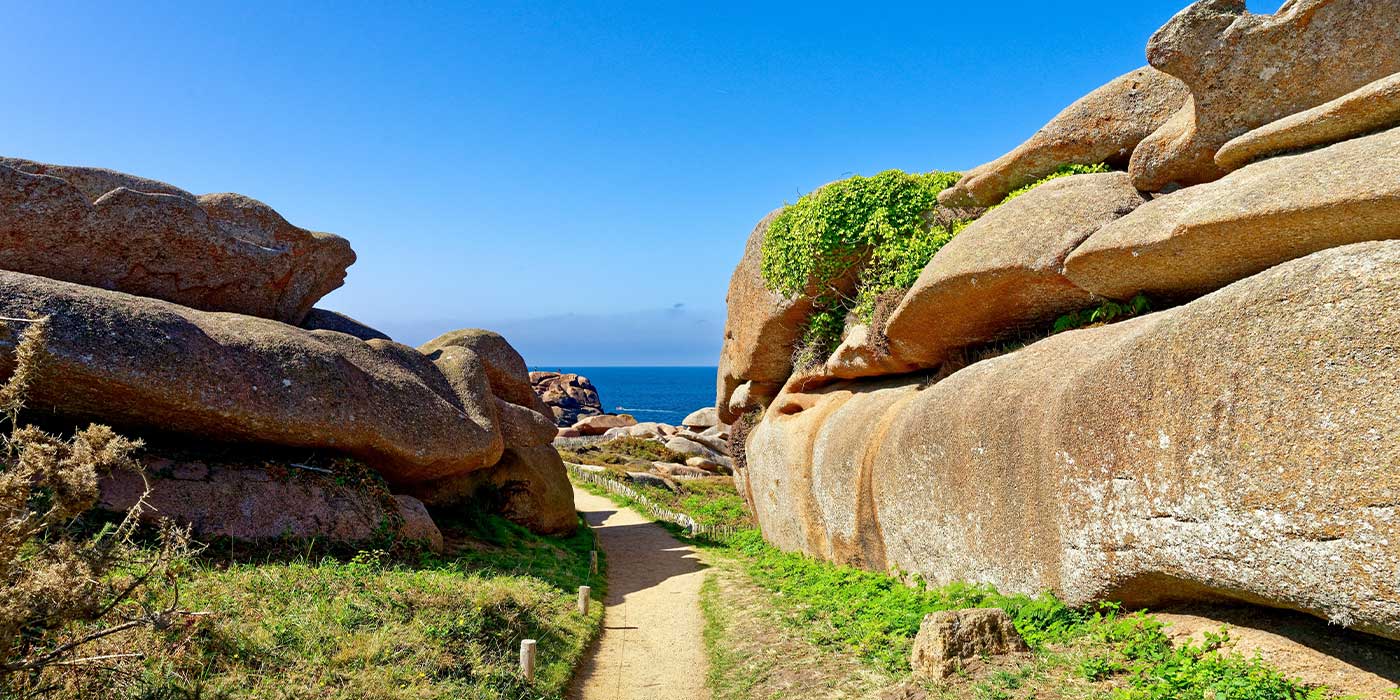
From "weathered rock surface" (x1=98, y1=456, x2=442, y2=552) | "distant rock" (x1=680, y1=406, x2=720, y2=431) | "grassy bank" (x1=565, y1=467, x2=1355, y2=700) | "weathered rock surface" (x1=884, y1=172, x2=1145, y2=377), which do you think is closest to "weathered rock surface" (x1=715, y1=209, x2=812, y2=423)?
"weathered rock surface" (x1=884, y1=172, x2=1145, y2=377)

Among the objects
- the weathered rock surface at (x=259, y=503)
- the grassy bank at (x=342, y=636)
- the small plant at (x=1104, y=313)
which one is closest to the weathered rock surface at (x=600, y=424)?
the weathered rock surface at (x=259, y=503)

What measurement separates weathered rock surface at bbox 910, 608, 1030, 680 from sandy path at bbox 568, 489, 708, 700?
11.5 ft

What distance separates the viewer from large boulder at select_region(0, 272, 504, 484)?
40.3ft

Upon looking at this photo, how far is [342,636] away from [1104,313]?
11.8 m

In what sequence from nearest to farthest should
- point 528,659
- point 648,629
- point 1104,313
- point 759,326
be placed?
1. point 528,659
2. point 1104,313
3. point 648,629
4. point 759,326

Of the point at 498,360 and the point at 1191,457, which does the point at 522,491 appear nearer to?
the point at 498,360

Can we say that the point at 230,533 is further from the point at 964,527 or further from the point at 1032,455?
the point at 1032,455

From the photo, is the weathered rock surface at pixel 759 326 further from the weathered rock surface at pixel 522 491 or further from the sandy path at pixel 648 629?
→ the weathered rock surface at pixel 522 491

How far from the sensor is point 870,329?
16594 millimetres

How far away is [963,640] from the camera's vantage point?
8594 millimetres

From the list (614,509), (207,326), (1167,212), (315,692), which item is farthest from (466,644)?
(614,509)

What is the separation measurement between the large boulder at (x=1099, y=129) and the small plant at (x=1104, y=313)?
3927mm

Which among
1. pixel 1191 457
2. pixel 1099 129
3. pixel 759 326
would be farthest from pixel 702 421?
pixel 1191 457

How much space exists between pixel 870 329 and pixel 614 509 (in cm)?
1793
